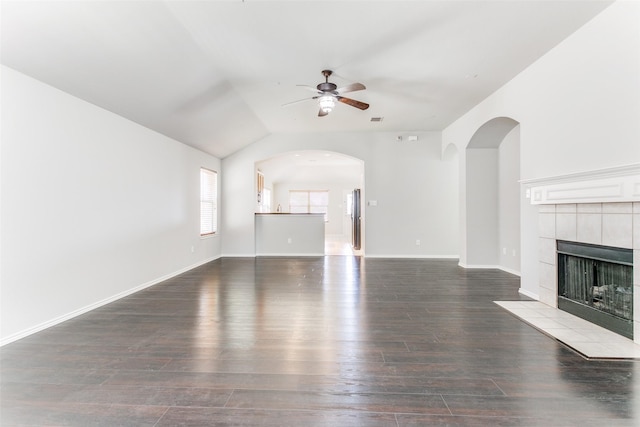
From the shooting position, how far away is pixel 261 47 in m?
3.22

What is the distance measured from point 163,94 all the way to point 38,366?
3.03 meters

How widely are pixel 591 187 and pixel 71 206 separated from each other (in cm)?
524

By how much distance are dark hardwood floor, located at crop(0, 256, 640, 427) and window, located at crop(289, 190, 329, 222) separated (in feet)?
29.3

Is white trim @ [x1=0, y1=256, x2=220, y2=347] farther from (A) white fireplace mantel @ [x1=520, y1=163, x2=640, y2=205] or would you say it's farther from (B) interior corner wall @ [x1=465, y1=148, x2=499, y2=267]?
(B) interior corner wall @ [x1=465, y1=148, x2=499, y2=267]

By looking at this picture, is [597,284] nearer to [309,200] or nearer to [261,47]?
[261,47]

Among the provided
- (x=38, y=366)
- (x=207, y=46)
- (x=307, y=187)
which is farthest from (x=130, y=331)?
Result: (x=307, y=187)

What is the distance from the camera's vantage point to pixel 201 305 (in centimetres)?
351

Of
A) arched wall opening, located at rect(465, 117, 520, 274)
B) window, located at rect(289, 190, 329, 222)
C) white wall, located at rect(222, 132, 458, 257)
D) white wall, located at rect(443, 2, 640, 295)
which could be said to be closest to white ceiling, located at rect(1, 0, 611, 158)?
white wall, located at rect(443, 2, 640, 295)

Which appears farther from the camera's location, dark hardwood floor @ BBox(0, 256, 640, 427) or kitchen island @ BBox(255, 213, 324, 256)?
kitchen island @ BBox(255, 213, 324, 256)

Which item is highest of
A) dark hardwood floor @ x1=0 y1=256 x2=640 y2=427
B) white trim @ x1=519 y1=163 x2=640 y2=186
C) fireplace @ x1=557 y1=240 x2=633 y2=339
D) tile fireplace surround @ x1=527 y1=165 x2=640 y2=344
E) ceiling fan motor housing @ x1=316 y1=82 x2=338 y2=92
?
ceiling fan motor housing @ x1=316 y1=82 x2=338 y2=92

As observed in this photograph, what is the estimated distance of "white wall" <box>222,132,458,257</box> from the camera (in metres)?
6.80

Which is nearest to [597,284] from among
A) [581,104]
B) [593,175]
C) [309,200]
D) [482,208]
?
[593,175]

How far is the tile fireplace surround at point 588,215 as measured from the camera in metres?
2.46

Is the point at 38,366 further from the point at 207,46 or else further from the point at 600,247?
the point at 600,247
